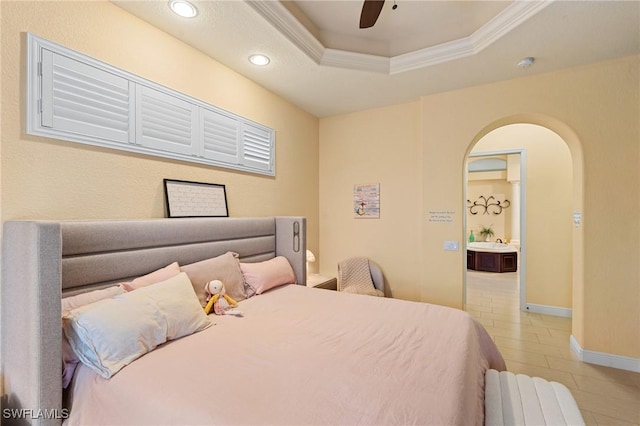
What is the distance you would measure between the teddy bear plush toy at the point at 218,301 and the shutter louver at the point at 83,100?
119cm

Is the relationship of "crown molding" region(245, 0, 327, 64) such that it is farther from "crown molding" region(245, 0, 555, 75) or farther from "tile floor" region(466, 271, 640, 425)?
"tile floor" region(466, 271, 640, 425)

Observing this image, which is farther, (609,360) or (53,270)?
(609,360)

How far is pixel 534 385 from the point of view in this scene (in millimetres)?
1432

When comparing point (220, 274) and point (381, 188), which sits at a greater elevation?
point (381, 188)

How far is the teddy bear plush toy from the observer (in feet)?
6.44

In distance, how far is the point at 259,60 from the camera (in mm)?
2525

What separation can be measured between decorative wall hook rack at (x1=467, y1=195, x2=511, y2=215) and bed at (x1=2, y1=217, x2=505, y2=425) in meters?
6.71

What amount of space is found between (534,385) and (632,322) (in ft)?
6.36

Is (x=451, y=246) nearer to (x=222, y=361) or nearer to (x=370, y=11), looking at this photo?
(x=370, y=11)

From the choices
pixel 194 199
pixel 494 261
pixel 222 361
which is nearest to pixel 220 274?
pixel 194 199

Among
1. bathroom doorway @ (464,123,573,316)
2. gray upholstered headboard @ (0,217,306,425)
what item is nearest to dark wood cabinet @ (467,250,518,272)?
bathroom doorway @ (464,123,573,316)

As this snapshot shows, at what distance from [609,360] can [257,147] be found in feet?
13.0

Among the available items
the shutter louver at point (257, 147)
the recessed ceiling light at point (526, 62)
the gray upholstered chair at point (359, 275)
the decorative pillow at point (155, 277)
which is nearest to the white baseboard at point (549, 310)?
the gray upholstered chair at point (359, 275)

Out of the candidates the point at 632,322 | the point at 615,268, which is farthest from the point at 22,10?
the point at 632,322
